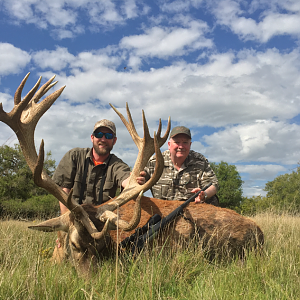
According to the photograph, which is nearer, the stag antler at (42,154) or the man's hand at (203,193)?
the stag antler at (42,154)

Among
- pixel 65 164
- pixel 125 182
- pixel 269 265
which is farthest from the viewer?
pixel 65 164

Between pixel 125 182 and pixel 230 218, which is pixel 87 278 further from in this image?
pixel 230 218

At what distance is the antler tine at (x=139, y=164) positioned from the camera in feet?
13.5

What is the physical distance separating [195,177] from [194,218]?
63.4 inches

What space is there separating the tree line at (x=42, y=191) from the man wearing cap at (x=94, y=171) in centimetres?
1128

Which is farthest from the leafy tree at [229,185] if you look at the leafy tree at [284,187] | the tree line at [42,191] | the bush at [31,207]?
→ the bush at [31,207]

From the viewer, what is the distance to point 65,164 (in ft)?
18.1

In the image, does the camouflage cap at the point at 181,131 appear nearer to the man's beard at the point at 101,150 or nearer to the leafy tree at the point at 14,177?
the man's beard at the point at 101,150

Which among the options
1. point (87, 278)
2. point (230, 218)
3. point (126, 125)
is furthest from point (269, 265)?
point (126, 125)

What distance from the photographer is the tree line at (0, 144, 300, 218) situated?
2058 centimetres

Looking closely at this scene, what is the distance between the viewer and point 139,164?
491 cm

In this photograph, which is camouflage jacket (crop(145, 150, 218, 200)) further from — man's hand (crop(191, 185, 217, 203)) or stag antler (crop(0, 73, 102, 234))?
stag antler (crop(0, 73, 102, 234))

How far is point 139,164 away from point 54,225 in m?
1.70

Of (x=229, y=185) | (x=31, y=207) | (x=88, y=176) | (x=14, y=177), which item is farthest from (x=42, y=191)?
(x=88, y=176)
